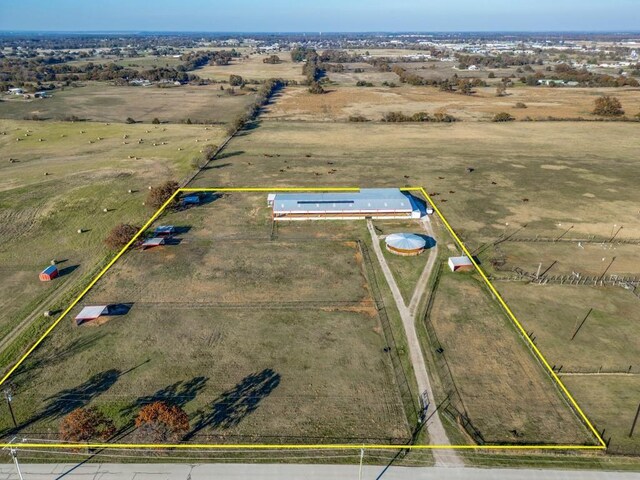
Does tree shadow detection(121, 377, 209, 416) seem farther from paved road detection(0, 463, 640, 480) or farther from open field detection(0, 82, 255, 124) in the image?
open field detection(0, 82, 255, 124)

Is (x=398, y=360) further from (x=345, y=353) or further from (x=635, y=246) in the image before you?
(x=635, y=246)

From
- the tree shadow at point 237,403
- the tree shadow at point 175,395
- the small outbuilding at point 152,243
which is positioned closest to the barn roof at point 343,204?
the small outbuilding at point 152,243

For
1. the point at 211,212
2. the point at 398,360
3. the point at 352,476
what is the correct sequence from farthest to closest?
the point at 211,212, the point at 398,360, the point at 352,476

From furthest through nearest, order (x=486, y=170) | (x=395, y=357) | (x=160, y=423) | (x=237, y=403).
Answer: (x=486, y=170) → (x=395, y=357) → (x=237, y=403) → (x=160, y=423)

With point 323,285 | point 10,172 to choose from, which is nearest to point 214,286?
point 323,285

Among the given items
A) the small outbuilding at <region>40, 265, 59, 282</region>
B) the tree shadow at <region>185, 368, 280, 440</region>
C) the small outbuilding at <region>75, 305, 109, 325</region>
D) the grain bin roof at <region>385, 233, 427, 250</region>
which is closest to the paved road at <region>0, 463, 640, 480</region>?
the tree shadow at <region>185, 368, 280, 440</region>

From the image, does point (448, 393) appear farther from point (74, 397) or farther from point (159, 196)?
point (159, 196)

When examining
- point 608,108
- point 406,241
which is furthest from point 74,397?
point 608,108
